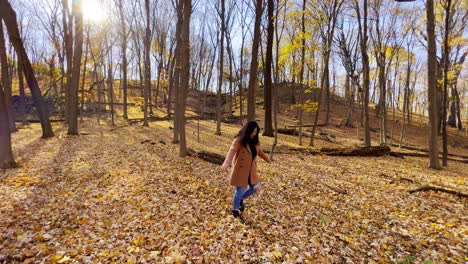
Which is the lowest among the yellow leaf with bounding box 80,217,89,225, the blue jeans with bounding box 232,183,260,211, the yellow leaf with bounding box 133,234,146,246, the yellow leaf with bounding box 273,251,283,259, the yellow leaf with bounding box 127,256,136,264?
the yellow leaf with bounding box 273,251,283,259

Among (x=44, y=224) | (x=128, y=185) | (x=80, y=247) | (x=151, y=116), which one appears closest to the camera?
(x=80, y=247)

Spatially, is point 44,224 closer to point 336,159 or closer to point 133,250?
point 133,250

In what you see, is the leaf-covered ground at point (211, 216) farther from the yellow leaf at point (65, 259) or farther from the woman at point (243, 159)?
the woman at point (243, 159)

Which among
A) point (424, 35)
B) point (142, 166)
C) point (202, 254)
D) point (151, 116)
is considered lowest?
point (202, 254)

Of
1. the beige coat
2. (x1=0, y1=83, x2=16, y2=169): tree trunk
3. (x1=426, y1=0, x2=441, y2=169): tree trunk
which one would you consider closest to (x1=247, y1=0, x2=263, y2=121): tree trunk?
(x1=426, y1=0, x2=441, y2=169): tree trunk

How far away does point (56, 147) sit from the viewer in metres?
11.3

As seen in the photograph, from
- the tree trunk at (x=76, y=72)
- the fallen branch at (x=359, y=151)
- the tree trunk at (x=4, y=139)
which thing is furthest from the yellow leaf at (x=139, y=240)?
the tree trunk at (x=76, y=72)

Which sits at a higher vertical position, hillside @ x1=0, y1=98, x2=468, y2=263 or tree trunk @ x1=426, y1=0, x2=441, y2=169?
tree trunk @ x1=426, y1=0, x2=441, y2=169

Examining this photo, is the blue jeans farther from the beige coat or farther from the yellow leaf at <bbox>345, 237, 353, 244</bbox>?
the yellow leaf at <bbox>345, 237, 353, 244</bbox>

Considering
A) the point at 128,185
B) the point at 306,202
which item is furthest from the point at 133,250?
the point at 306,202

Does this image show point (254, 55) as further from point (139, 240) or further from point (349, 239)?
point (139, 240)

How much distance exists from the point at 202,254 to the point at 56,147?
1041 cm

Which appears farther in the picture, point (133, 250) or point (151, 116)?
point (151, 116)

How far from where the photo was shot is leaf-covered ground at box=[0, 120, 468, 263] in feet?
13.5
